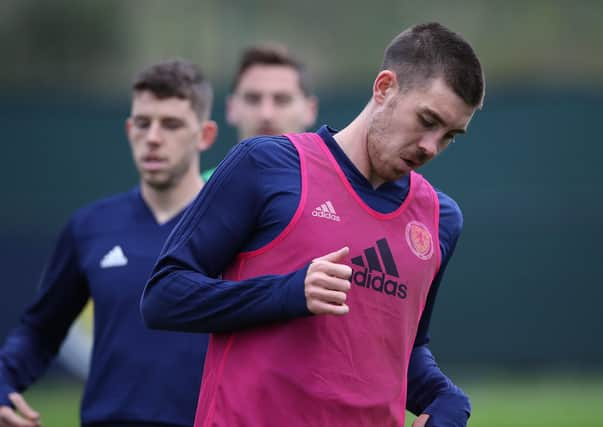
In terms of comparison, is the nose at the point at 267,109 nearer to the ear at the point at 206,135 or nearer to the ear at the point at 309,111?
the ear at the point at 309,111

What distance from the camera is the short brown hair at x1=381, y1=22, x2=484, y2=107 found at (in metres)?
3.27

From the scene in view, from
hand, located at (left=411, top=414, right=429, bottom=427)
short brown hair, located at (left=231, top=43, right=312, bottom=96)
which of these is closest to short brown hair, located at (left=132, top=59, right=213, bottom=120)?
short brown hair, located at (left=231, top=43, right=312, bottom=96)

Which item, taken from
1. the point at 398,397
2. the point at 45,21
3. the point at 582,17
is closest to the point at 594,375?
the point at 582,17

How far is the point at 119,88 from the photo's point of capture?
50.3 ft

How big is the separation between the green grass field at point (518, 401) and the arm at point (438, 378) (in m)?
6.11

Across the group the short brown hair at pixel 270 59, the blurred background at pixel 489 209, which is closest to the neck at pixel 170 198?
the short brown hair at pixel 270 59

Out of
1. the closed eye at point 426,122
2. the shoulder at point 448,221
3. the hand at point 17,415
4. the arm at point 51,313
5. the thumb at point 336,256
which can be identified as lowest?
the hand at point 17,415

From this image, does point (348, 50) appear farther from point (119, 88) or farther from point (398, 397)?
point (398, 397)

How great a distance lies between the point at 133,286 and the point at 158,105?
37.9 inches

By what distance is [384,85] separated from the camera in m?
3.36

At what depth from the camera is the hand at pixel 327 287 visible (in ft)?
9.69

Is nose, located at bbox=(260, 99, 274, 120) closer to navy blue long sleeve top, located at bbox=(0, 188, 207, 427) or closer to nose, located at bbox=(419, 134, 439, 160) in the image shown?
navy blue long sleeve top, located at bbox=(0, 188, 207, 427)

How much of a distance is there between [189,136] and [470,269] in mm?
8631

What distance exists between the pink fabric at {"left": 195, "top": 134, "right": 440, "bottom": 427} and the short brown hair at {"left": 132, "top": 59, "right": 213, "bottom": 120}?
6.25ft
